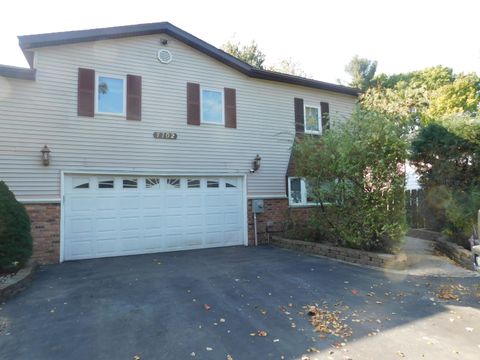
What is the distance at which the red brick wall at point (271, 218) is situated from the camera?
10164 mm

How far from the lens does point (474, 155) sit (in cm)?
836


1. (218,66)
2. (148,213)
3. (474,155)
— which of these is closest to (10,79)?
(148,213)

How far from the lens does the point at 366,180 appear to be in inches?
281

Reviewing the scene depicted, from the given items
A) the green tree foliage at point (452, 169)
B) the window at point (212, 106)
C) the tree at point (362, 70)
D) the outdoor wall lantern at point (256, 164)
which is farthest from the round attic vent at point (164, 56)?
the tree at point (362, 70)

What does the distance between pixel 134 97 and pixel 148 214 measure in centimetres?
341

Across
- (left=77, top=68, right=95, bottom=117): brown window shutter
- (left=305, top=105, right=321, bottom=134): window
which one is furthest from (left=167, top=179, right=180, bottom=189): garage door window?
(left=305, top=105, right=321, bottom=134): window

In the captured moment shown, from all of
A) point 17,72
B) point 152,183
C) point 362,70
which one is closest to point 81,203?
point 152,183

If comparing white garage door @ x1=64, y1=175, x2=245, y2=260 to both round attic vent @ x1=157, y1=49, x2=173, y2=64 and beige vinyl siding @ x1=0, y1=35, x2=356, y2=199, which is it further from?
round attic vent @ x1=157, y1=49, x2=173, y2=64

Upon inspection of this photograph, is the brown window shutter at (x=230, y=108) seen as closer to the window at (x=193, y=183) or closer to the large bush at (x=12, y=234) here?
the window at (x=193, y=183)

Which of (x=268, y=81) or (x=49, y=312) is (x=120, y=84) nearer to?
(x=268, y=81)

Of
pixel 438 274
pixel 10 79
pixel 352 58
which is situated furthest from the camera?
pixel 352 58

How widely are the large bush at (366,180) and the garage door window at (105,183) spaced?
5736 millimetres

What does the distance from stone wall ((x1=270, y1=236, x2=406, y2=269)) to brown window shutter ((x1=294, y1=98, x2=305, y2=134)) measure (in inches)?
164

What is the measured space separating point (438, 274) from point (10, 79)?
423 inches
